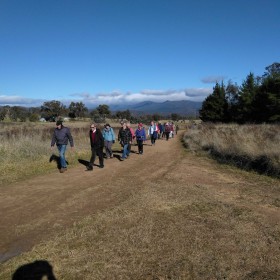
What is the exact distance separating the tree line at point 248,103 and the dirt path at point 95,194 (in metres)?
33.0

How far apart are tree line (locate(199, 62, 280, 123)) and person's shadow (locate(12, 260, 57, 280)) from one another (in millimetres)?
41926

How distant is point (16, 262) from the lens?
16.9 feet

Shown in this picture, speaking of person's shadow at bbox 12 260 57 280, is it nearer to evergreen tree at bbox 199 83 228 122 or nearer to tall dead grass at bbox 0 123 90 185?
tall dead grass at bbox 0 123 90 185

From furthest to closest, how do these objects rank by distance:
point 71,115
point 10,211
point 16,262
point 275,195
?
point 71,115
point 275,195
point 10,211
point 16,262

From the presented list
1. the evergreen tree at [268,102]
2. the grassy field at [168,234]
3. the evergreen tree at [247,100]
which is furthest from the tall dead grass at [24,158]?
the evergreen tree at [247,100]

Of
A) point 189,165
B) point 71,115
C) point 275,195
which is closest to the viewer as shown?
point 275,195

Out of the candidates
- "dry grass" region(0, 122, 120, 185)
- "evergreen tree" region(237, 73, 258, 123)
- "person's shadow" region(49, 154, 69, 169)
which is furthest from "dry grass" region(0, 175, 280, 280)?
"evergreen tree" region(237, 73, 258, 123)

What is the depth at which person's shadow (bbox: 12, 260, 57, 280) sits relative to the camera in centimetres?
476

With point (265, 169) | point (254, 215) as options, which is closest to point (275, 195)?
point (254, 215)

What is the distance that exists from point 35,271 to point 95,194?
14.5ft

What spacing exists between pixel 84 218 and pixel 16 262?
2.14 m

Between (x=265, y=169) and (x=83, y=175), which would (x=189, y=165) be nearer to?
(x=265, y=169)

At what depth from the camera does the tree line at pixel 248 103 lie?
1725 inches

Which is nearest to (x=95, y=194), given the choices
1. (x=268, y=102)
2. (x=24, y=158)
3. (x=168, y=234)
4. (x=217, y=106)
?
(x=168, y=234)
